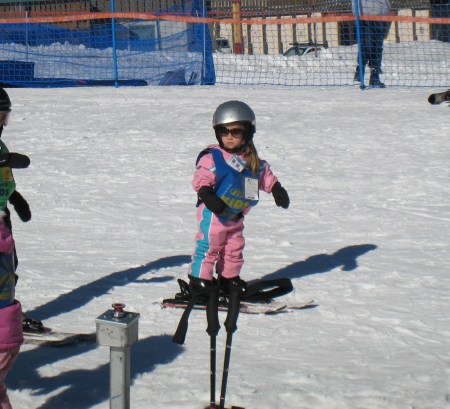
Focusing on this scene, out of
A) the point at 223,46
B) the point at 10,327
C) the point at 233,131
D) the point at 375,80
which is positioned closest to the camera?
the point at 10,327

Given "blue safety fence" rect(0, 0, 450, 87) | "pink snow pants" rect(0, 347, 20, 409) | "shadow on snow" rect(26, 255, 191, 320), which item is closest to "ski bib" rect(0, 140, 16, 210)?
"pink snow pants" rect(0, 347, 20, 409)

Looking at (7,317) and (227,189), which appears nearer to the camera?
(7,317)

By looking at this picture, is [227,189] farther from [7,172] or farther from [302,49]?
[302,49]

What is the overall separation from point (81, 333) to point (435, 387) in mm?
1983

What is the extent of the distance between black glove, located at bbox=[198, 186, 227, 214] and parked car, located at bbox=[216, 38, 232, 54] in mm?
13063

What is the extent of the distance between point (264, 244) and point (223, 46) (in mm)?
11305

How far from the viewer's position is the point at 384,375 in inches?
195

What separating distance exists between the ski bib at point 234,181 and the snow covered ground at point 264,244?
754 mm

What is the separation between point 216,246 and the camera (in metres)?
5.88

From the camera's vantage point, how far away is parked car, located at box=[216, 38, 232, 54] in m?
18.3

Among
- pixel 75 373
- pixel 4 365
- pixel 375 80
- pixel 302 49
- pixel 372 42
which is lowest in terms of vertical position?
pixel 75 373

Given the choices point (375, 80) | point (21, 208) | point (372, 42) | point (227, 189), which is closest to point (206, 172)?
point (227, 189)

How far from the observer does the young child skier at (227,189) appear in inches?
217

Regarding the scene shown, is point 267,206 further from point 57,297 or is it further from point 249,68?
point 249,68
